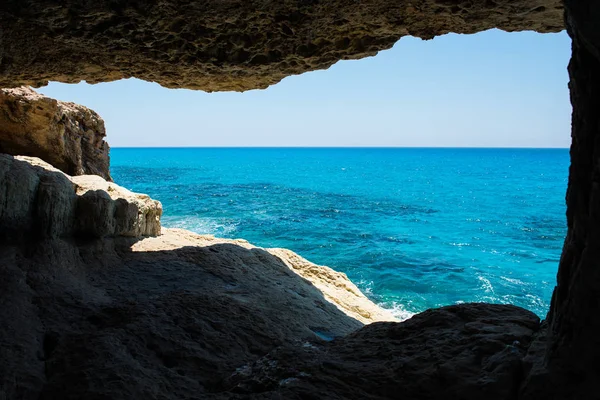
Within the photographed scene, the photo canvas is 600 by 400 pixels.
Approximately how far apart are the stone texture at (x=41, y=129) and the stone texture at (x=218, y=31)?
3.89 meters

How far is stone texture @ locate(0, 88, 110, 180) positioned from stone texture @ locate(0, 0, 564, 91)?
3888 mm

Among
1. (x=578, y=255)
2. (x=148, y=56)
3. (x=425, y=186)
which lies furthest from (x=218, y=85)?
(x=425, y=186)

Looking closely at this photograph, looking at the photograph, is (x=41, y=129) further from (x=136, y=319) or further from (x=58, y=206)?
(x=136, y=319)

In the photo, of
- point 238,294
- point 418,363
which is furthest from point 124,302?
point 418,363

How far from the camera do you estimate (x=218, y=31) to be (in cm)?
571

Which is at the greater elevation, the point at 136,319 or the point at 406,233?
the point at 136,319

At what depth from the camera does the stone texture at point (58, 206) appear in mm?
5969

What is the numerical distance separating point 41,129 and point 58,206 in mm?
5474

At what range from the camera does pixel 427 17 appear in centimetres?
546

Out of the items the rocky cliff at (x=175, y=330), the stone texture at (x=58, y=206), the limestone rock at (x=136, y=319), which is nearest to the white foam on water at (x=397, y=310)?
the limestone rock at (x=136, y=319)

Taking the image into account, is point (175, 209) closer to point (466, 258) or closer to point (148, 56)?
point (466, 258)

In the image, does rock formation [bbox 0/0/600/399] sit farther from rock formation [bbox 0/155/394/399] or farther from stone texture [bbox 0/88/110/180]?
stone texture [bbox 0/88/110/180]

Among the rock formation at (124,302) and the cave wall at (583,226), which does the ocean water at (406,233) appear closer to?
the rock formation at (124,302)

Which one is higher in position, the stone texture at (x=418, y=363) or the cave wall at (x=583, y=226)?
the cave wall at (x=583, y=226)
